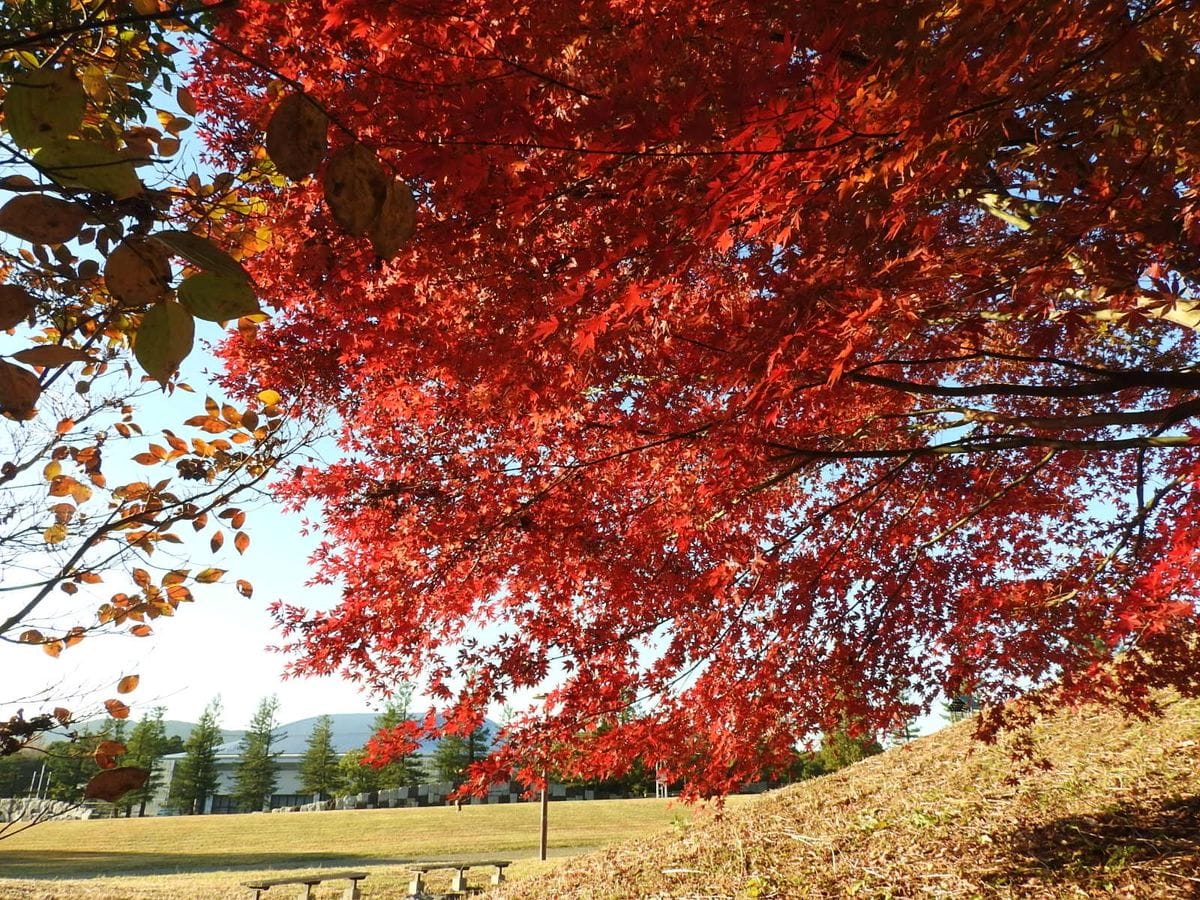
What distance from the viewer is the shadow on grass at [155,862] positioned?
19.7 metres

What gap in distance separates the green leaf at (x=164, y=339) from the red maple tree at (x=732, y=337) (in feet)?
0.72

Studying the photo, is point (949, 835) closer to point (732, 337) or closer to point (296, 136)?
point (732, 337)

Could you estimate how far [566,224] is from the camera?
402 cm

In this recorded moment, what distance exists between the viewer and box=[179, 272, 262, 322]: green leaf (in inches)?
29.5

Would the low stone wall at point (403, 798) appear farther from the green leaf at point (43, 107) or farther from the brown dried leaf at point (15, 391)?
the green leaf at point (43, 107)

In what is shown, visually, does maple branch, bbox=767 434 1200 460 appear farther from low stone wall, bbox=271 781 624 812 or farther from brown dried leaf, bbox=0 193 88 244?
low stone wall, bbox=271 781 624 812

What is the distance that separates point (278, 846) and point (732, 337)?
91.4 ft

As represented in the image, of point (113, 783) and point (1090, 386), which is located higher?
point (1090, 386)

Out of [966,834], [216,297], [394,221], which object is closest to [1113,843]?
[966,834]

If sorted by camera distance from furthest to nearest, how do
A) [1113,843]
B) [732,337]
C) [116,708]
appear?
[1113,843]
[732,337]
[116,708]

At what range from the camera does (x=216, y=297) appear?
2.48 ft

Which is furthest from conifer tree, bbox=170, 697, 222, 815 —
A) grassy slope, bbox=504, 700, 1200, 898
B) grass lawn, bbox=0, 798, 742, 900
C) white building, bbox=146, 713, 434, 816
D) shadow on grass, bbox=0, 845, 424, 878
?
grassy slope, bbox=504, 700, 1200, 898

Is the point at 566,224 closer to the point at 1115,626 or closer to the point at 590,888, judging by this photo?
the point at 1115,626

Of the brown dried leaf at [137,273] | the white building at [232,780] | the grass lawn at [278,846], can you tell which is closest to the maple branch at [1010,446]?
the brown dried leaf at [137,273]
